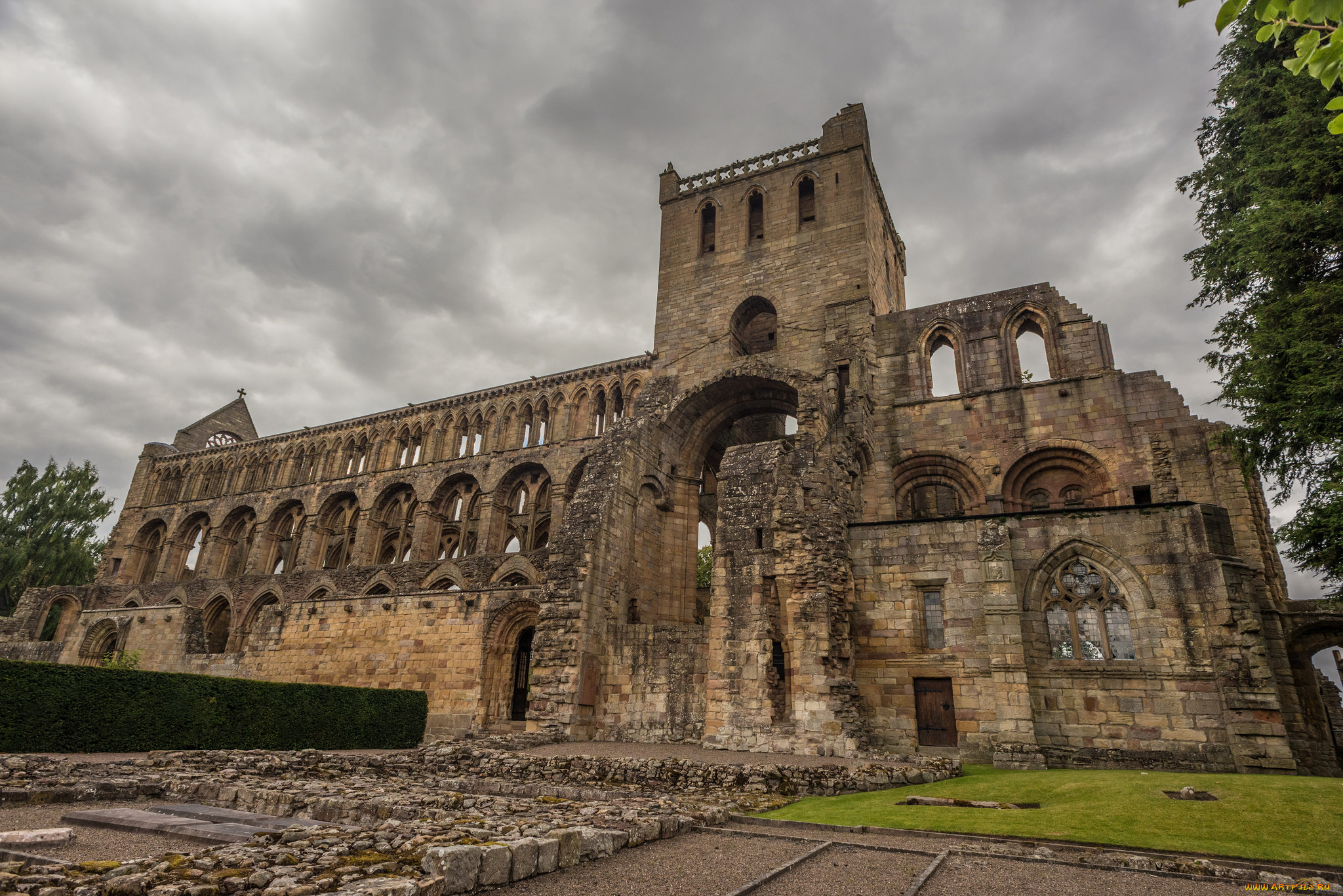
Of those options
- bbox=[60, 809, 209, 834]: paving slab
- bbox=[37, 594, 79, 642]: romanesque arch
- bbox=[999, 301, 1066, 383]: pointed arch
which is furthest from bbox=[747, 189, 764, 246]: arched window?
bbox=[37, 594, 79, 642]: romanesque arch

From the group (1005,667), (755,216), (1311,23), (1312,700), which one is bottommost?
(1312,700)

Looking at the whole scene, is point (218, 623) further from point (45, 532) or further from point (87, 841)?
point (87, 841)

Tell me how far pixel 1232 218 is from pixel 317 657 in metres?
26.1

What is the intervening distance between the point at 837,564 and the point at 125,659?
26.4 metres

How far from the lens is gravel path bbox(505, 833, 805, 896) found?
4.96 m

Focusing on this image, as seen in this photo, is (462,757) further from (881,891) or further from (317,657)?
(317,657)

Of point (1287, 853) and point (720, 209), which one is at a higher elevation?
point (720, 209)

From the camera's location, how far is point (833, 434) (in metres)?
17.0

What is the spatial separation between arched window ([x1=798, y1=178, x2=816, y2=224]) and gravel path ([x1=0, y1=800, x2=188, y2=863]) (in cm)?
2228

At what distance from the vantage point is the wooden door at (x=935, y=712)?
13.8 meters

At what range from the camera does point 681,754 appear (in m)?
12.8

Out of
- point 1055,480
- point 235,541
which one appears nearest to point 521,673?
point 1055,480

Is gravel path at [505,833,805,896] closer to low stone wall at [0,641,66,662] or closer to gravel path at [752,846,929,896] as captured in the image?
gravel path at [752,846,929,896]

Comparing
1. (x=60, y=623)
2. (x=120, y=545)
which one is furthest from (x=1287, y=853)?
(x=120, y=545)
